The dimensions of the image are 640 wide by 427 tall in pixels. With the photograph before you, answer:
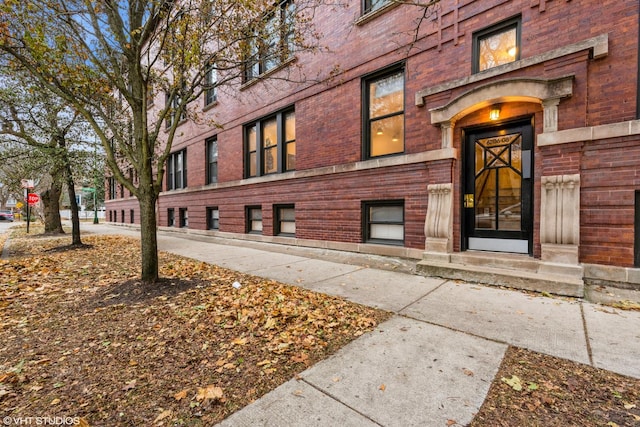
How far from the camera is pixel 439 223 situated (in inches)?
231

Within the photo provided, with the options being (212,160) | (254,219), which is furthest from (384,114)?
(212,160)

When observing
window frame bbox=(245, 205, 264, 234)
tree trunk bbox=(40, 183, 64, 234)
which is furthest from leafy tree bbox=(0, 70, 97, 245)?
window frame bbox=(245, 205, 264, 234)

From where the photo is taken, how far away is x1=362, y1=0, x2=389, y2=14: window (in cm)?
718

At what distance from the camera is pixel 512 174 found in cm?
549

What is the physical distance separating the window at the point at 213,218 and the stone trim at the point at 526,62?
952cm

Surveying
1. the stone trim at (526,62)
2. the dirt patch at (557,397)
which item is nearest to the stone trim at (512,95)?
the stone trim at (526,62)

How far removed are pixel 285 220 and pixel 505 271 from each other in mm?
6406

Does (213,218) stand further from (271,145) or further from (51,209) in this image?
(51,209)

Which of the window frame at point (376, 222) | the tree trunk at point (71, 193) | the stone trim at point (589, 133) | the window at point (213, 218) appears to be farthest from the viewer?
the window at point (213, 218)

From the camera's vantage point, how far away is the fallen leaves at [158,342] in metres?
2.16

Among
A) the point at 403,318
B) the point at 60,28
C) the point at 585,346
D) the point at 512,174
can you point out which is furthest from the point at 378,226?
the point at 60,28

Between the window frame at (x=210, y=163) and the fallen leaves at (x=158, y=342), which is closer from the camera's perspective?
the fallen leaves at (x=158, y=342)

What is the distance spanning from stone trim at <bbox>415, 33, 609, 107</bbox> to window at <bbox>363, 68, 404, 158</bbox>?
2.53ft

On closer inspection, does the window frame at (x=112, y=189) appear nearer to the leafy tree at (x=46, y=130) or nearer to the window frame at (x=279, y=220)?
the leafy tree at (x=46, y=130)
